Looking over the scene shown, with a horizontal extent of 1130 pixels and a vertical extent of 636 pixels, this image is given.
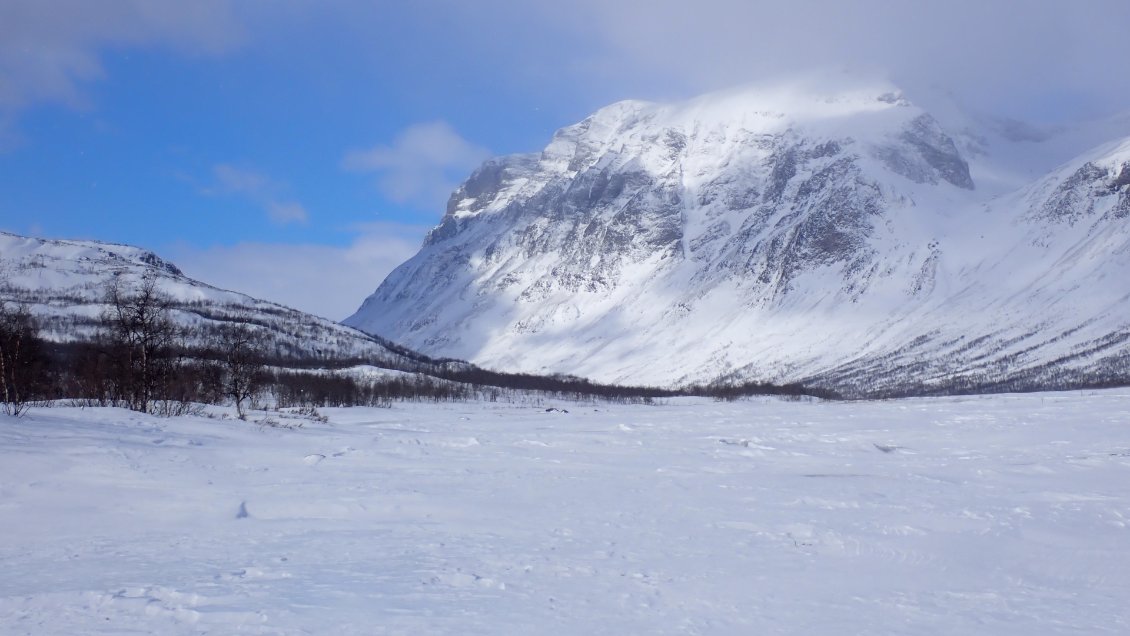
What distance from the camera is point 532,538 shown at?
1488 cm

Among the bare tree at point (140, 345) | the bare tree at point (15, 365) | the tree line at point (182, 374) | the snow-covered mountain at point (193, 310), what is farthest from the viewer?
the snow-covered mountain at point (193, 310)

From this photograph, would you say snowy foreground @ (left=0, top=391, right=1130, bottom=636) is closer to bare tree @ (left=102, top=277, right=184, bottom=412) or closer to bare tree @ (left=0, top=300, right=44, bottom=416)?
bare tree @ (left=0, top=300, right=44, bottom=416)

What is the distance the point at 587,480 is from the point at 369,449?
30.4 ft

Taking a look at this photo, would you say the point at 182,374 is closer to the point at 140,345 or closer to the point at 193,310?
the point at 140,345

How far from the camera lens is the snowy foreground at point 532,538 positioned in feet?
33.7

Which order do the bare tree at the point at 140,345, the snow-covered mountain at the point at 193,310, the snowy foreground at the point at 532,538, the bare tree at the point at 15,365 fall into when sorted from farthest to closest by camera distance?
the snow-covered mountain at the point at 193,310, the bare tree at the point at 140,345, the bare tree at the point at 15,365, the snowy foreground at the point at 532,538

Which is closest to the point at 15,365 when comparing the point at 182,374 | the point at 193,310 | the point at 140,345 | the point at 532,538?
the point at 140,345

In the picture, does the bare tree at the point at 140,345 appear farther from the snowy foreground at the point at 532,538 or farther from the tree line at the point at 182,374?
the snowy foreground at the point at 532,538

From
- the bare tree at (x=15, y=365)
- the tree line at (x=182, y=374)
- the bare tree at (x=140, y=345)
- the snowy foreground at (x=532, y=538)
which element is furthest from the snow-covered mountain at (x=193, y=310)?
the snowy foreground at (x=532, y=538)

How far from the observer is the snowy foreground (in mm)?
10281

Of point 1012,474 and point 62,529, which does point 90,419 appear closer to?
point 62,529

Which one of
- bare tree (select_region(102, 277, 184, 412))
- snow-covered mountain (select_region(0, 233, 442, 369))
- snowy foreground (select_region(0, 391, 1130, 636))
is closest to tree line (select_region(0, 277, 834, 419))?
bare tree (select_region(102, 277, 184, 412))

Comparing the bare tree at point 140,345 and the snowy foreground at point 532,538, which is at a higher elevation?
the bare tree at point 140,345

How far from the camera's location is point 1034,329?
188m
